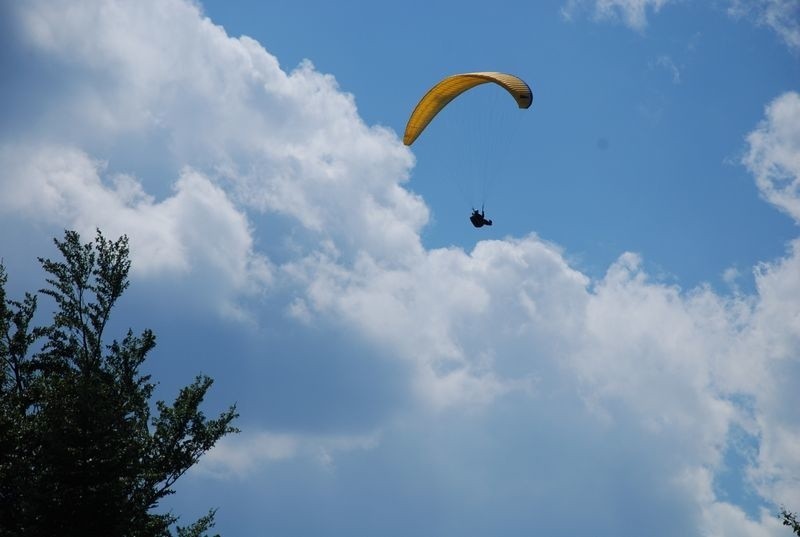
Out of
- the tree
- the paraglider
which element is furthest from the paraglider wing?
the tree

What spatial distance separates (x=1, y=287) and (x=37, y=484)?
14.9 metres

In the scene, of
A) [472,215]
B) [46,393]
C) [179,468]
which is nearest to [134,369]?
[179,468]

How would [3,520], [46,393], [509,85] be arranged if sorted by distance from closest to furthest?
1. [3,520]
2. [46,393]
3. [509,85]

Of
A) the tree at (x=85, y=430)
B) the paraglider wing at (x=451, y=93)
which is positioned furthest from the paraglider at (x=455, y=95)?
the tree at (x=85, y=430)

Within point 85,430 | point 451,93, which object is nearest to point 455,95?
point 451,93

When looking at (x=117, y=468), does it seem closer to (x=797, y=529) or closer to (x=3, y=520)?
(x=3, y=520)

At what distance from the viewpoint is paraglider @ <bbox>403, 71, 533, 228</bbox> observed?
106 ft

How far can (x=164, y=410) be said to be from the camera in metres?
34.1

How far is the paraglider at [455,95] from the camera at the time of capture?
32.3 m

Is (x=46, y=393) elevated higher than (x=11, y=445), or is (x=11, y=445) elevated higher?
(x=46, y=393)

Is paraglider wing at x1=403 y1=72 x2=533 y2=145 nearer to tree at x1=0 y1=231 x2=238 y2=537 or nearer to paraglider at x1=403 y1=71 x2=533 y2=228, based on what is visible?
paraglider at x1=403 y1=71 x2=533 y2=228

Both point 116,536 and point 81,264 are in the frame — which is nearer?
point 116,536

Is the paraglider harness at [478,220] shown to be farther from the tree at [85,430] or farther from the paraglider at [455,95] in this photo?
the tree at [85,430]

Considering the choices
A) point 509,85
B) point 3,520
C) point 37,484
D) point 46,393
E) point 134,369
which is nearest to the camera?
point 37,484
